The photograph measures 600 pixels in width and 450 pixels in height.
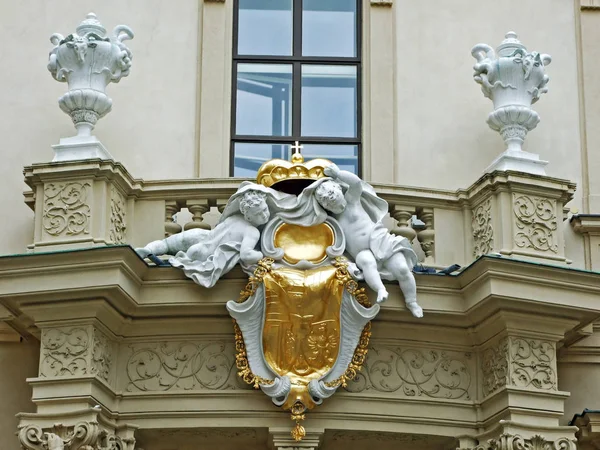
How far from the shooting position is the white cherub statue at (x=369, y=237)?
12086mm

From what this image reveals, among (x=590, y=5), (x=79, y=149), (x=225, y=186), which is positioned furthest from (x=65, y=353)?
(x=590, y=5)

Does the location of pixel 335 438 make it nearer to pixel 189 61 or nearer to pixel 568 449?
pixel 568 449

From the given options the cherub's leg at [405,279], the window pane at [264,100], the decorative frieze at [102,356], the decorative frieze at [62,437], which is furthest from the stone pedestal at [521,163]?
the decorative frieze at [62,437]

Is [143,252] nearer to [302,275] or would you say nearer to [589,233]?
[302,275]

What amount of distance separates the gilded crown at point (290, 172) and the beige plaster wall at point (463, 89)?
134 cm

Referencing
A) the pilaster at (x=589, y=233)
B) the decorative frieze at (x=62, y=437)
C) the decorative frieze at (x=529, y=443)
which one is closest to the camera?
the decorative frieze at (x=62, y=437)

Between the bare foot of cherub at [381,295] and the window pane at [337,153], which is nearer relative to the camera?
the bare foot of cherub at [381,295]

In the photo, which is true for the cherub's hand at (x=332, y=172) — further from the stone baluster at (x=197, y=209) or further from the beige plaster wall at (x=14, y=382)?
the beige plaster wall at (x=14, y=382)

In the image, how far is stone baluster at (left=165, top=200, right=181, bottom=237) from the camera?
12.6 metres

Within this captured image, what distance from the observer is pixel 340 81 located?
14289 millimetres

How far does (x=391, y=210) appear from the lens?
1266 cm

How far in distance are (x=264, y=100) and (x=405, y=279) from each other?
8.81 feet

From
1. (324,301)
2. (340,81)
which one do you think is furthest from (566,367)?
(340,81)

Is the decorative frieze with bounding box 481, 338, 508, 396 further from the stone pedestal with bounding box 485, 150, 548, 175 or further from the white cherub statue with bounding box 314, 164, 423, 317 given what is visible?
the stone pedestal with bounding box 485, 150, 548, 175
